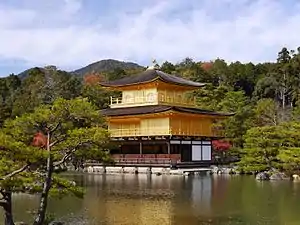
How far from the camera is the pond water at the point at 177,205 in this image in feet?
42.7

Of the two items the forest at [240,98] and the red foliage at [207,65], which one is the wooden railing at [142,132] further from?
the red foliage at [207,65]

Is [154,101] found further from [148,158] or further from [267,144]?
[267,144]

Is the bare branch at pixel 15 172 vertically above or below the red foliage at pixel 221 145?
below

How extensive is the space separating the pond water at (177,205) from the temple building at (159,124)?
461 inches

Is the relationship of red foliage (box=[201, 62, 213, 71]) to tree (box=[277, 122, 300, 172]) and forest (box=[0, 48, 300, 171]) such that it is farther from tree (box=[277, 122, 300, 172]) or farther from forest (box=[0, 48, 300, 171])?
tree (box=[277, 122, 300, 172])

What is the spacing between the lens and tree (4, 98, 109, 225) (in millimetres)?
9758

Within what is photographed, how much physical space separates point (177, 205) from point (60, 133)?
6281 mm

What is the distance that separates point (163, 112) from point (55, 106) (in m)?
23.7

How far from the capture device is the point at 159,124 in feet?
114

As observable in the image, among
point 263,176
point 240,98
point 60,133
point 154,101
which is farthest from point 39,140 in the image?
point 240,98

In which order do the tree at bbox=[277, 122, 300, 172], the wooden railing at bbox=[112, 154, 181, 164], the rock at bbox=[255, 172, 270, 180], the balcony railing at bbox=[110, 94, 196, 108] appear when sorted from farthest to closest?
the balcony railing at bbox=[110, 94, 196, 108] < the wooden railing at bbox=[112, 154, 181, 164] < the rock at bbox=[255, 172, 270, 180] < the tree at bbox=[277, 122, 300, 172]

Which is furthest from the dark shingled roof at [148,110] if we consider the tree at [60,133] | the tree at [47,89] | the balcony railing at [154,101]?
the tree at [60,133]

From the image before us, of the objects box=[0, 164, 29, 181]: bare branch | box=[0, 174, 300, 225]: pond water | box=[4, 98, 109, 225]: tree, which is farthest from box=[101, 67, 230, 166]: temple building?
box=[0, 164, 29, 181]: bare branch

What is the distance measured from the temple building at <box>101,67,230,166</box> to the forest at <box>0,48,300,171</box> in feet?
8.71
